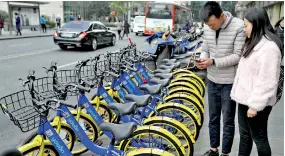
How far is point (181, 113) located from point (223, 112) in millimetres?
600

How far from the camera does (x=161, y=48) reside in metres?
7.54

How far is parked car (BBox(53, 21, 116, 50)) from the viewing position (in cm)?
1316

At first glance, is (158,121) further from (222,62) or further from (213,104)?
(222,62)

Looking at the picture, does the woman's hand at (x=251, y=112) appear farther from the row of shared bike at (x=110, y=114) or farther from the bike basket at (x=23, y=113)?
the bike basket at (x=23, y=113)

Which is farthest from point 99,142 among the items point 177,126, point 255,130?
point 255,130

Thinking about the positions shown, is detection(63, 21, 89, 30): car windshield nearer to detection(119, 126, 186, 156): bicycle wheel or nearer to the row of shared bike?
the row of shared bike

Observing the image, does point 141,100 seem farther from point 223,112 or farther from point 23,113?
point 23,113

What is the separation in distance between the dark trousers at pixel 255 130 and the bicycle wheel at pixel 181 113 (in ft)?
2.43

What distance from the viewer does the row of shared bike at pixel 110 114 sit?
7.86 feet

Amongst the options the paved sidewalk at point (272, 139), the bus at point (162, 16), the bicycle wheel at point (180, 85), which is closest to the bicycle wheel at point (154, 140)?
the paved sidewalk at point (272, 139)

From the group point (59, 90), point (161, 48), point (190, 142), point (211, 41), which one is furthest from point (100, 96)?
point (161, 48)

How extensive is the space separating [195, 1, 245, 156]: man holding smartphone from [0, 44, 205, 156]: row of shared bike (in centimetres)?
40

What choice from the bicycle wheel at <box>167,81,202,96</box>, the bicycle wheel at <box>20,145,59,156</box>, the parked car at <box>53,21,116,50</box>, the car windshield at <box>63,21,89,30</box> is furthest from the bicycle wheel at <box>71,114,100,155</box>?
the car windshield at <box>63,21,89,30</box>

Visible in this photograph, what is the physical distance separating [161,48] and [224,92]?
4.72m
